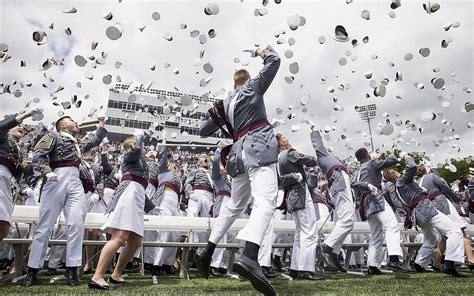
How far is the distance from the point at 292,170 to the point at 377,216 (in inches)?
76.9

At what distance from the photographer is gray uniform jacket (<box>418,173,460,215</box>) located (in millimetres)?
6773

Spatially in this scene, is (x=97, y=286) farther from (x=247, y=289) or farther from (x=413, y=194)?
(x=413, y=194)

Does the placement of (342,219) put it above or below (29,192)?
below

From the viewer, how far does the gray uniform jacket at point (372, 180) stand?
21.7 ft

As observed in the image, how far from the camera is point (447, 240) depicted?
632 cm

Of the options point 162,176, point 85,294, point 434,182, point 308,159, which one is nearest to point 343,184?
point 308,159

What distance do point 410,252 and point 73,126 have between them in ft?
24.5

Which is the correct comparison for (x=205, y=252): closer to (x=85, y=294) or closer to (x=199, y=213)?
(x=85, y=294)

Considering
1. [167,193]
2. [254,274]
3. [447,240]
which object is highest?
[167,193]

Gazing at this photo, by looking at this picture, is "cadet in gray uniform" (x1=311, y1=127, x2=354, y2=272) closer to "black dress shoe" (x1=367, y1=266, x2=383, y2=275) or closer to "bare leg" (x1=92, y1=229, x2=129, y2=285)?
"black dress shoe" (x1=367, y1=266, x2=383, y2=275)

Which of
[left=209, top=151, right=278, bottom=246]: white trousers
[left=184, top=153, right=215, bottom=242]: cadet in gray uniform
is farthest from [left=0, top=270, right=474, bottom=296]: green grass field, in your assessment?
[left=184, top=153, right=215, bottom=242]: cadet in gray uniform

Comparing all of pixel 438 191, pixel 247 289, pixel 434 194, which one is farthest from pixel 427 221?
pixel 247 289

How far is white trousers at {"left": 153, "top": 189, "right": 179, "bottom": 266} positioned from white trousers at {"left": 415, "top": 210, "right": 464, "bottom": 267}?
15.5 ft

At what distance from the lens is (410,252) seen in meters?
8.16
